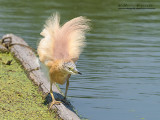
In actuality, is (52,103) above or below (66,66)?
below

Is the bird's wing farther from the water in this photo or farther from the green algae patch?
the water

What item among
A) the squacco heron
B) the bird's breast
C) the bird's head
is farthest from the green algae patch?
the bird's head

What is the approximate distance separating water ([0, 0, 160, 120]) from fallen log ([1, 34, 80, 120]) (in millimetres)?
597

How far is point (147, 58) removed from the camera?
38.4 feet

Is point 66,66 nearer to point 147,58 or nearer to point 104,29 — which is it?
point 147,58

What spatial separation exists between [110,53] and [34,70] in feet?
12.3

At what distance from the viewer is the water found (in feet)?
26.7

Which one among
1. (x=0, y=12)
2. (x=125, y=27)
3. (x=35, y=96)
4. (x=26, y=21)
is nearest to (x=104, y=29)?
(x=125, y=27)

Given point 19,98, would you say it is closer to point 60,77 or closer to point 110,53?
point 60,77

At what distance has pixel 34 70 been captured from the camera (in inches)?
359

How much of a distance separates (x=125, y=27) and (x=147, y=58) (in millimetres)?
4682

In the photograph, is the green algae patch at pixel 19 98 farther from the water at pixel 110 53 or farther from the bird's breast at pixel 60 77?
the water at pixel 110 53

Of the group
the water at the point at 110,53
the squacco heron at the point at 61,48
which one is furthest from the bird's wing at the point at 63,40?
the water at the point at 110,53

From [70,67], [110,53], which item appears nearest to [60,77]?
[70,67]
